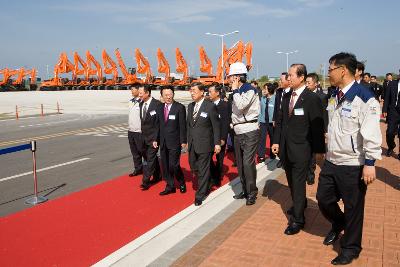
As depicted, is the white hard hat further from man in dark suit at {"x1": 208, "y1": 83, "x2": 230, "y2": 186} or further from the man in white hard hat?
man in dark suit at {"x1": 208, "y1": 83, "x2": 230, "y2": 186}

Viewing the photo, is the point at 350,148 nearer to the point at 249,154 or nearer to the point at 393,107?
the point at 249,154

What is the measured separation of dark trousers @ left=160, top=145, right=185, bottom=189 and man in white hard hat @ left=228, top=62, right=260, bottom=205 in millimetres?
1178

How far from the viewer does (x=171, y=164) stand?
22.2 ft

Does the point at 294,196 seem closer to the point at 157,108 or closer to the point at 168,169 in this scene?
the point at 168,169

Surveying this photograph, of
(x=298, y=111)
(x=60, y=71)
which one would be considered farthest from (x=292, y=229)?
(x=60, y=71)

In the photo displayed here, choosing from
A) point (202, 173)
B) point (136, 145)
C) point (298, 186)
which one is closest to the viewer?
point (298, 186)

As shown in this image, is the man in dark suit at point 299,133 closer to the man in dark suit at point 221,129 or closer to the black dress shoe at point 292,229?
the black dress shoe at point 292,229

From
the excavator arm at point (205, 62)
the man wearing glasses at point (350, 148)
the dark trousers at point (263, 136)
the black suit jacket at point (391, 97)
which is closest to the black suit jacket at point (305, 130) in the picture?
the man wearing glasses at point (350, 148)

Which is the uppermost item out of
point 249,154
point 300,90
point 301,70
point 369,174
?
point 301,70

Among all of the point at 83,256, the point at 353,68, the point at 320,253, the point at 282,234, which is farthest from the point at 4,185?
the point at 353,68

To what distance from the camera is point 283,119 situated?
5.00m

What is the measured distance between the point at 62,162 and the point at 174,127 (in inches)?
181

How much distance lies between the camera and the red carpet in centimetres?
448

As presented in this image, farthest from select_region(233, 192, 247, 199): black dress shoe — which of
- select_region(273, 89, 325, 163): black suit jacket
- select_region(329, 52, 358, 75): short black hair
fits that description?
select_region(329, 52, 358, 75): short black hair
